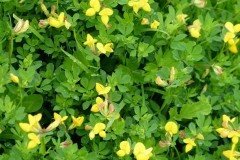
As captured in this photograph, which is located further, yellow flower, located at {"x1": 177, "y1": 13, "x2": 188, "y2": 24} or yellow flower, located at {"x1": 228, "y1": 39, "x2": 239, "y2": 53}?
yellow flower, located at {"x1": 228, "y1": 39, "x2": 239, "y2": 53}

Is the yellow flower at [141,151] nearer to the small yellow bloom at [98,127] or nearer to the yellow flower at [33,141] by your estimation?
the small yellow bloom at [98,127]

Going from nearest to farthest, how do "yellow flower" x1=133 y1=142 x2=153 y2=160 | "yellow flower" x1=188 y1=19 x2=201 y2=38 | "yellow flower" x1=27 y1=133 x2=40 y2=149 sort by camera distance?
"yellow flower" x1=27 y1=133 x2=40 y2=149 → "yellow flower" x1=133 y1=142 x2=153 y2=160 → "yellow flower" x1=188 y1=19 x2=201 y2=38

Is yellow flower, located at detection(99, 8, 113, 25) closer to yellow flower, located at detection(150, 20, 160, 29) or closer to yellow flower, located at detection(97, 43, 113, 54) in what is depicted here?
yellow flower, located at detection(97, 43, 113, 54)

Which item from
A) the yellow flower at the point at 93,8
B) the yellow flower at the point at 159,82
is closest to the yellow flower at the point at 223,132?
the yellow flower at the point at 159,82

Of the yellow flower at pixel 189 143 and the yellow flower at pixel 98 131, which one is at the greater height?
the yellow flower at pixel 98 131

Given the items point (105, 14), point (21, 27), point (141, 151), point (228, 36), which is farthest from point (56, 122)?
point (228, 36)

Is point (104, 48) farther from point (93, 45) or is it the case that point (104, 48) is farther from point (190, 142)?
point (190, 142)

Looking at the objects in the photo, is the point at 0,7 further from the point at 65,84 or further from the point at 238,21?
the point at 238,21

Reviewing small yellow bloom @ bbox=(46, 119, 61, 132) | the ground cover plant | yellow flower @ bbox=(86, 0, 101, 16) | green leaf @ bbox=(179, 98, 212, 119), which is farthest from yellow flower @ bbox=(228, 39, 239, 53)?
small yellow bloom @ bbox=(46, 119, 61, 132)
